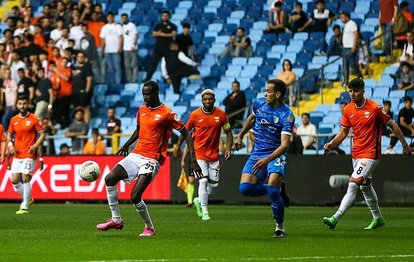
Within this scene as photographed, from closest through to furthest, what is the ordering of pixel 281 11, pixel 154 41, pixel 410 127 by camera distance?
pixel 410 127 → pixel 281 11 → pixel 154 41

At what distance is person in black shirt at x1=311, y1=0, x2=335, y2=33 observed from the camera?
110ft

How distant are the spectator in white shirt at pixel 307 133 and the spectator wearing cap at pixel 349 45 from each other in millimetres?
2739

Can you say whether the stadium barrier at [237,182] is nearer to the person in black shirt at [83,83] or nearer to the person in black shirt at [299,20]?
the person in black shirt at [83,83]

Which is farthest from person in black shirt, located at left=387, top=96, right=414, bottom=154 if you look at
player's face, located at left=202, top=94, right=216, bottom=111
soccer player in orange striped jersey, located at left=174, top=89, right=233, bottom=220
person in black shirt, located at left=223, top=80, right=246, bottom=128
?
player's face, located at left=202, top=94, right=216, bottom=111

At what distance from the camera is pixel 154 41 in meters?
37.8

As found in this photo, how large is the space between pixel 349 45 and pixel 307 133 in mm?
3726

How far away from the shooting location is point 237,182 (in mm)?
29281

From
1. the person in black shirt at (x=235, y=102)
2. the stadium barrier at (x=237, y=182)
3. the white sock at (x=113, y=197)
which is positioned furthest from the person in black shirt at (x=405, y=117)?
the white sock at (x=113, y=197)

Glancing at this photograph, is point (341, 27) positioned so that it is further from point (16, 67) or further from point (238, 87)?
point (16, 67)

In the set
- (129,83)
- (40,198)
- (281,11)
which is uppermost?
(281,11)

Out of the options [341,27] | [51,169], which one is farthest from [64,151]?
[341,27]

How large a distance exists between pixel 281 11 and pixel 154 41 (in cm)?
510

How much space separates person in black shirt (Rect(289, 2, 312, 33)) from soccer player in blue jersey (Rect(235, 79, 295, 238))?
17339 mm

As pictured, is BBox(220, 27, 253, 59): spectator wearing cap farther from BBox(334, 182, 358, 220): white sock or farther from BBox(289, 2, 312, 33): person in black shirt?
BBox(334, 182, 358, 220): white sock
